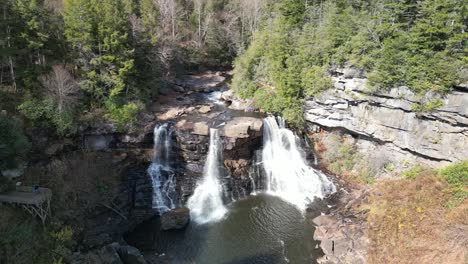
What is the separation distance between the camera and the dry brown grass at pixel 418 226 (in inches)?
652

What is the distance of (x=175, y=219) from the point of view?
67.3ft

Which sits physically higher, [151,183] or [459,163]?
[459,163]

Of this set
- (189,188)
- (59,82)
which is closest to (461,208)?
(189,188)

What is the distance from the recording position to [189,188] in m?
23.5

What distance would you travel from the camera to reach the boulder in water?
20250 millimetres

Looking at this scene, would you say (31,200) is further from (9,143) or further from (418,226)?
(418,226)

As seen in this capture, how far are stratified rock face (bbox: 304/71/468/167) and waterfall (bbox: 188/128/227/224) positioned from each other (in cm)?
984

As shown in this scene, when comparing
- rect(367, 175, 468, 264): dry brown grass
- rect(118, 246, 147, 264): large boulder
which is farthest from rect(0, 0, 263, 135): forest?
rect(367, 175, 468, 264): dry brown grass

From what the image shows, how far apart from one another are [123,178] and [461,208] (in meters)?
23.2

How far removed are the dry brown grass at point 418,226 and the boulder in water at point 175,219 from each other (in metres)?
12.3

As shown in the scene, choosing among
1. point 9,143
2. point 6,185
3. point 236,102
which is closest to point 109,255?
point 6,185

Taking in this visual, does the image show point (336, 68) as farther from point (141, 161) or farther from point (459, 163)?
point (141, 161)

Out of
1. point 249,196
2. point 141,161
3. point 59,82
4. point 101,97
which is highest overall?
point 59,82

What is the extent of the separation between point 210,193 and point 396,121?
1589 cm
